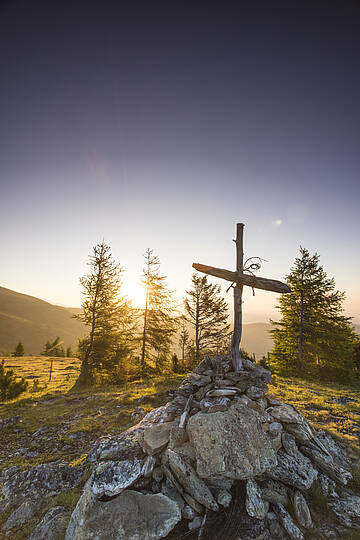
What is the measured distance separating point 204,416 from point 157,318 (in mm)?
15974

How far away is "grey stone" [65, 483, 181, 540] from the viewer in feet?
14.3

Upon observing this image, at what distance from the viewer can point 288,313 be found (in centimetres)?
2273

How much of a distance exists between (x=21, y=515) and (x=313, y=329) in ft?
77.4

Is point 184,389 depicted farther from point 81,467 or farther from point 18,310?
point 18,310

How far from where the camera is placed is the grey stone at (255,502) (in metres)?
4.89

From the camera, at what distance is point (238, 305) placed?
884 centimetres

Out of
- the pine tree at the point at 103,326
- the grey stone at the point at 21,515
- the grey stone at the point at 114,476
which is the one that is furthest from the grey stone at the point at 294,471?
the pine tree at the point at 103,326

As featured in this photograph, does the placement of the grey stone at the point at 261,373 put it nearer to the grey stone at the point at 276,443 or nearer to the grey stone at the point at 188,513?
the grey stone at the point at 276,443

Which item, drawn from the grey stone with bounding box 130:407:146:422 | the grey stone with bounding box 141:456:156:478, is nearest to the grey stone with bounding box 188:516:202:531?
the grey stone with bounding box 141:456:156:478

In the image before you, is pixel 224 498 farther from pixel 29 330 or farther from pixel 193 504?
pixel 29 330

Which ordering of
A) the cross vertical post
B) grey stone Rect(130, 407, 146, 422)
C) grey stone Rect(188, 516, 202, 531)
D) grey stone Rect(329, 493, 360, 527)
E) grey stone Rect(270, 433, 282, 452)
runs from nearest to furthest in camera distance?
1. grey stone Rect(188, 516, 202, 531)
2. grey stone Rect(329, 493, 360, 527)
3. grey stone Rect(270, 433, 282, 452)
4. the cross vertical post
5. grey stone Rect(130, 407, 146, 422)

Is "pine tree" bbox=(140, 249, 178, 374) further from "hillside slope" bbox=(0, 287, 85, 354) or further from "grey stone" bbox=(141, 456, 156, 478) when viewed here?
"hillside slope" bbox=(0, 287, 85, 354)

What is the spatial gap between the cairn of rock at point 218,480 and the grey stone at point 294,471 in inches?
0.9

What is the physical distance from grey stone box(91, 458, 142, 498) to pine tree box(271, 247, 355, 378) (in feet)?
67.2
